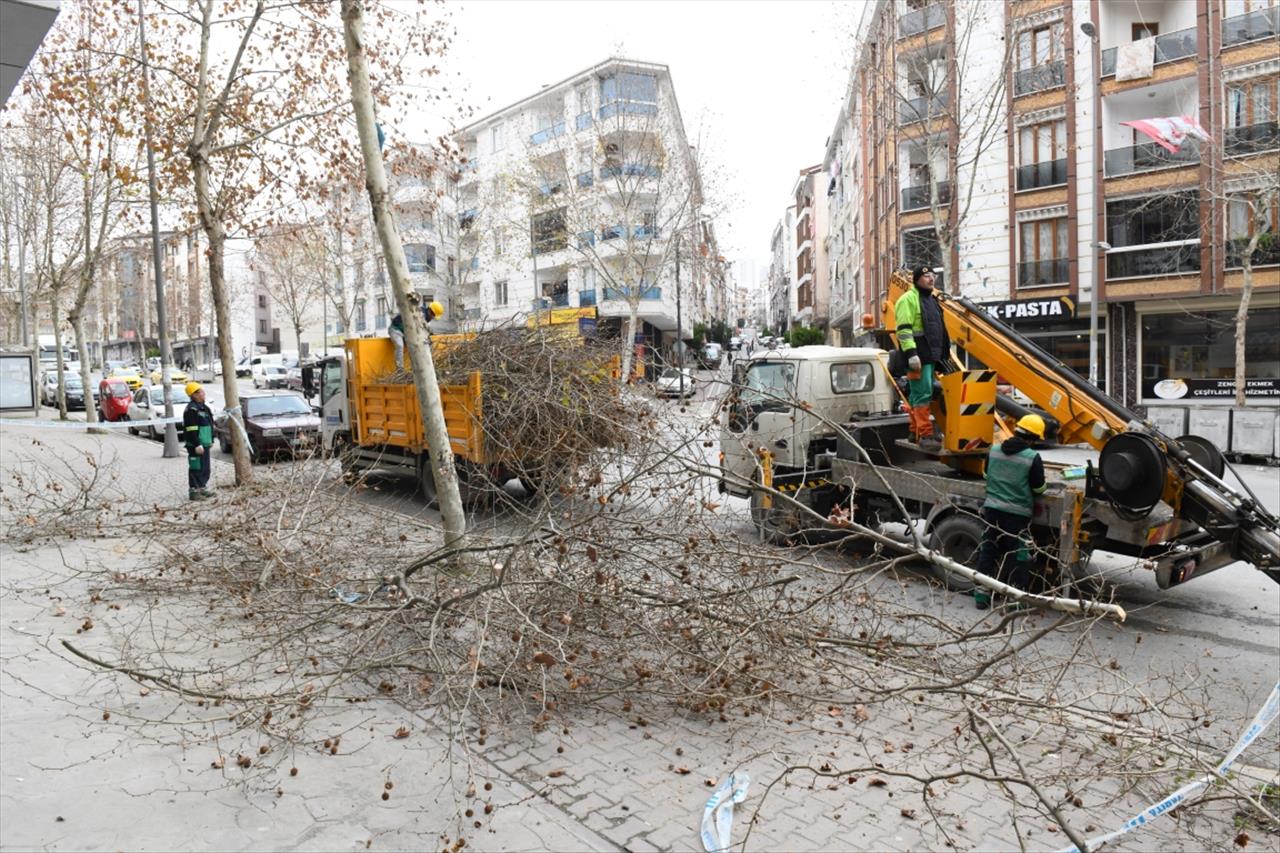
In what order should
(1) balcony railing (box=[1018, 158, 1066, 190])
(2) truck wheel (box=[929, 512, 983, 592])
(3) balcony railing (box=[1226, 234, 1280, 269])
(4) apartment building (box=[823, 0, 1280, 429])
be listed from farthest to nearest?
1. (1) balcony railing (box=[1018, 158, 1066, 190])
2. (4) apartment building (box=[823, 0, 1280, 429])
3. (3) balcony railing (box=[1226, 234, 1280, 269])
4. (2) truck wheel (box=[929, 512, 983, 592])

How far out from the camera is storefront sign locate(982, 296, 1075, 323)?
28.1 meters

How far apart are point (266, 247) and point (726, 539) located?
45.1 metres

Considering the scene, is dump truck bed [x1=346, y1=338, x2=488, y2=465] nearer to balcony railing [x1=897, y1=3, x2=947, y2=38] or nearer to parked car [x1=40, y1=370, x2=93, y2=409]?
balcony railing [x1=897, y1=3, x2=947, y2=38]

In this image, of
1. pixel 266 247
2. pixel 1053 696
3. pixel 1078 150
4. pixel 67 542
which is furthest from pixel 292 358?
pixel 1053 696

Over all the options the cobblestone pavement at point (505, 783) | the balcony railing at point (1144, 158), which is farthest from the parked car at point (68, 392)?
the balcony railing at point (1144, 158)

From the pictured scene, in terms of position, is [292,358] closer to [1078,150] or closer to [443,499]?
[1078,150]

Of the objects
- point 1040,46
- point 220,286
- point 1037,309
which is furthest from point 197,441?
point 1040,46

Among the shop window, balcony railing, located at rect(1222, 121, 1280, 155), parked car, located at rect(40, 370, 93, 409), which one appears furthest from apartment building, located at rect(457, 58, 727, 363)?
parked car, located at rect(40, 370, 93, 409)

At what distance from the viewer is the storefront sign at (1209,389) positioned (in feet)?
66.9

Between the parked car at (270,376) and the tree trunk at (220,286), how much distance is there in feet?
123

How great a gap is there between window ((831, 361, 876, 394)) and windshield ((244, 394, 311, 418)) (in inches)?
523

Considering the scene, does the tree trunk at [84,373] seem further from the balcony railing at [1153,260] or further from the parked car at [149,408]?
the balcony railing at [1153,260]

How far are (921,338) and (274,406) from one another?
612 inches

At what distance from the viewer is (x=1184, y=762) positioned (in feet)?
14.0
